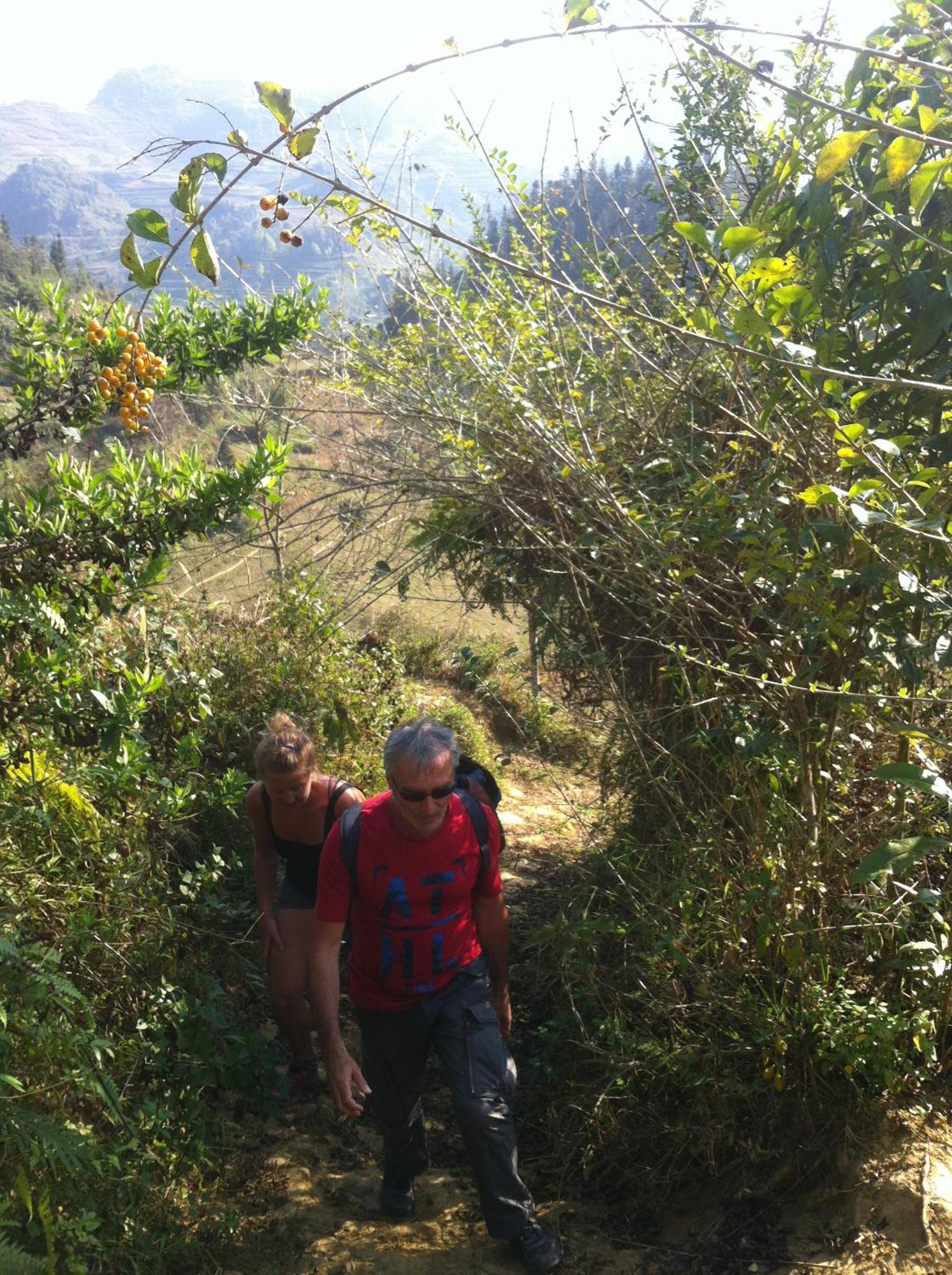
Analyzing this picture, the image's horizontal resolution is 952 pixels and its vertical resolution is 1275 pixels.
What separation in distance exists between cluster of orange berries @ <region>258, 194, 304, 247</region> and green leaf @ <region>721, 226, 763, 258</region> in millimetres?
891

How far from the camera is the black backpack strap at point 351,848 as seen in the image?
10.1ft

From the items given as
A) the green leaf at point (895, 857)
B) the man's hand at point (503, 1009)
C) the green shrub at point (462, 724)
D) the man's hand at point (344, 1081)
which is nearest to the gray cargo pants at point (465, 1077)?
the man's hand at point (503, 1009)

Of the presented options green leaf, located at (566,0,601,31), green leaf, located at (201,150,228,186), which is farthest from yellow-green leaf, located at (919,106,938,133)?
green leaf, located at (201,150,228,186)

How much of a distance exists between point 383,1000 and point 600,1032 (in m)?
0.93

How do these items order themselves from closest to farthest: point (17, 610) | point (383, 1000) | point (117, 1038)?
point (17, 610) → point (383, 1000) → point (117, 1038)

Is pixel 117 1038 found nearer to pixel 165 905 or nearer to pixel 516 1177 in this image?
pixel 165 905

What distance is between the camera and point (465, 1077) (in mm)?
3051

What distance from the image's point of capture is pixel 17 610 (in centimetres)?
297

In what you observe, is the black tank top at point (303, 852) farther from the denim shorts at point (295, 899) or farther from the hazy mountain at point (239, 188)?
the hazy mountain at point (239, 188)

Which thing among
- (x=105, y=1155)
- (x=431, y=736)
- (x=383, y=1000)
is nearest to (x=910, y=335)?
(x=431, y=736)

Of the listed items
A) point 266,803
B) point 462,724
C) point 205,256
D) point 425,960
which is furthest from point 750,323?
point 462,724

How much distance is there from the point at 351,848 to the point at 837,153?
2180 millimetres

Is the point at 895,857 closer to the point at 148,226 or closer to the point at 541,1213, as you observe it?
the point at 148,226

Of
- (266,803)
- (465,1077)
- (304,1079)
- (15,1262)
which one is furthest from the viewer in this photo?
(304,1079)
